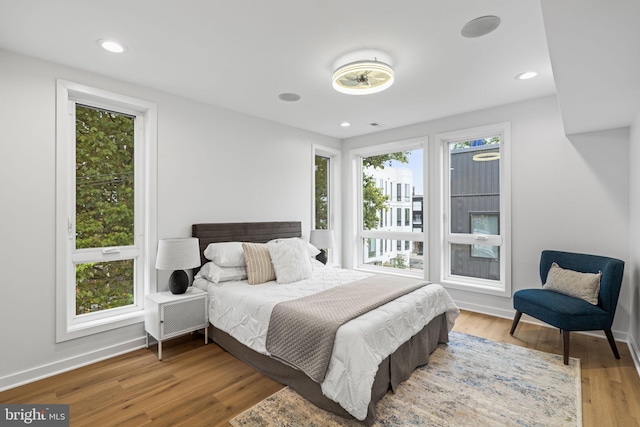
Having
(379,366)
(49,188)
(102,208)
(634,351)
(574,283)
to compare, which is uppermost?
(49,188)

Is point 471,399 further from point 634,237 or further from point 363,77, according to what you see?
point 363,77

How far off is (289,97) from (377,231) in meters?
2.73

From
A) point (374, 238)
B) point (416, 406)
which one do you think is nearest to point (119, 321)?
point (416, 406)

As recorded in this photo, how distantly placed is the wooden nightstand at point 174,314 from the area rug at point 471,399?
3.85ft

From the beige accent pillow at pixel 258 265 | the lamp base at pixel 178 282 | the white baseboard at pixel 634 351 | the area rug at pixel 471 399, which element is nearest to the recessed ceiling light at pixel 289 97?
the beige accent pillow at pixel 258 265

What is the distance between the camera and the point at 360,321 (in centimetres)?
208

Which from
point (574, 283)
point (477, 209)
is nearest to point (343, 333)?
point (574, 283)

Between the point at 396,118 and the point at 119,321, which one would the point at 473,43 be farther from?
the point at 119,321

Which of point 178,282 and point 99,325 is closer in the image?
point 99,325

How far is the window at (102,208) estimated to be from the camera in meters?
2.63

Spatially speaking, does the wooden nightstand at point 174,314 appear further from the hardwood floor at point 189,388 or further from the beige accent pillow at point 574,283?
the beige accent pillow at point 574,283

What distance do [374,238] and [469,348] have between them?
2513 millimetres

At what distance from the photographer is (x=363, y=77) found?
2609 millimetres

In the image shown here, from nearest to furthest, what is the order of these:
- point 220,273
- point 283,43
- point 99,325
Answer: point 283,43
point 99,325
point 220,273
